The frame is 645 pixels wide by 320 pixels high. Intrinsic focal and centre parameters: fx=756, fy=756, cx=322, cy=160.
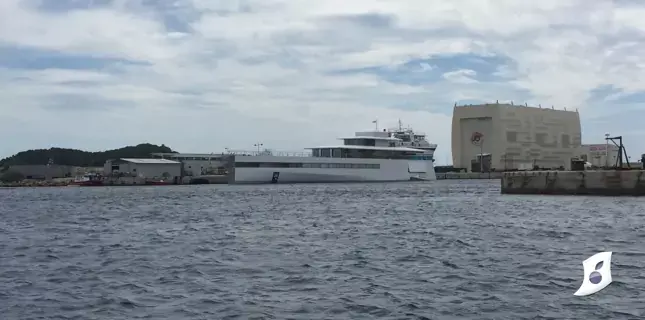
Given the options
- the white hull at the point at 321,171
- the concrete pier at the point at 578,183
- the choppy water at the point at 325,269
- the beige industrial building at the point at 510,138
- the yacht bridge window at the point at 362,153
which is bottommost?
the choppy water at the point at 325,269

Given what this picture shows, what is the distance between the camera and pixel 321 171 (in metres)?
94.9

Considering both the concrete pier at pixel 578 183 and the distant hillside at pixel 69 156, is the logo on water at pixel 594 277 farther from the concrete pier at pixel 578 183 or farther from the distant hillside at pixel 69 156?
the distant hillside at pixel 69 156

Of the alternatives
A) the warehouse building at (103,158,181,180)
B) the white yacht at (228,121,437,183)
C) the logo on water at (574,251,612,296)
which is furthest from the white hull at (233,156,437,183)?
the logo on water at (574,251,612,296)

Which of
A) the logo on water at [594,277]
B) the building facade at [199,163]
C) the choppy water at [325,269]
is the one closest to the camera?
the choppy water at [325,269]

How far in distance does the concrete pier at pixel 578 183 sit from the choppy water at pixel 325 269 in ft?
50.5

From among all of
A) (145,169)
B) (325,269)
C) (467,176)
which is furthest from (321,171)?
(325,269)

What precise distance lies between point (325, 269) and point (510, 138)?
144518 mm

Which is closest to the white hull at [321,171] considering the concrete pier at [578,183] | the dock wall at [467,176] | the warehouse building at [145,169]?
the warehouse building at [145,169]

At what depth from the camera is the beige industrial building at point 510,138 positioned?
154000 mm

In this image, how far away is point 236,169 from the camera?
89.8 metres

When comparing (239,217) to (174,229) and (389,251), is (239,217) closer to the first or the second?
(174,229)

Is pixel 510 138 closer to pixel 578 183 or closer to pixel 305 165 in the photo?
pixel 305 165

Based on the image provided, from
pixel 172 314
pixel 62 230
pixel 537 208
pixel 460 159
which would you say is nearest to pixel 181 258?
pixel 172 314

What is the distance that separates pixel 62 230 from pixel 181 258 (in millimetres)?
11413
